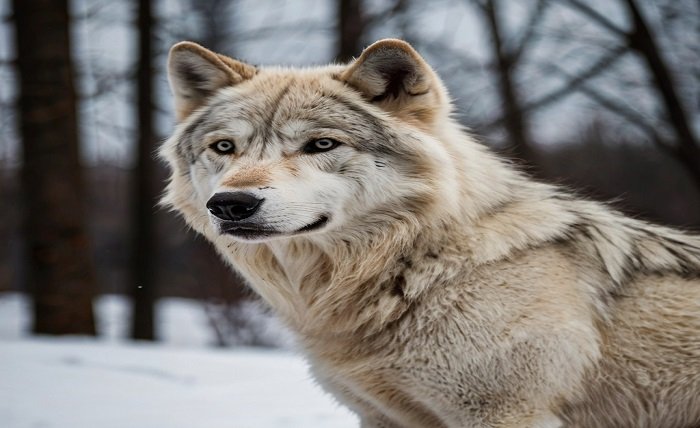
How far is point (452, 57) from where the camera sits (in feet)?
36.7

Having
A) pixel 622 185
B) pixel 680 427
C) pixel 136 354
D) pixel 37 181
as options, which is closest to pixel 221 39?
pixel 37 181

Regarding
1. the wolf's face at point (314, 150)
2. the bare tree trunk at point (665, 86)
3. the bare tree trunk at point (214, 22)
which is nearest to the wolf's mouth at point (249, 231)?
the wolf's face at point (314, 150)

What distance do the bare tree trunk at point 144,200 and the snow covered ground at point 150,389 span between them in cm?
291

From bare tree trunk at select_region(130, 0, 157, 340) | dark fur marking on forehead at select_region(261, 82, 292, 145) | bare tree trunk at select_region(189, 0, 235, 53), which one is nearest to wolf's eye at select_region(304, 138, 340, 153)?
dark fur marking on forehead at select_region(261, 82, 292, 145)

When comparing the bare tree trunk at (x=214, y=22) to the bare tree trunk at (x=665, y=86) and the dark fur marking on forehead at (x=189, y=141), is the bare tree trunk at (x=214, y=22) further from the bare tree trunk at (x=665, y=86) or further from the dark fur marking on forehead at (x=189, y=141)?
the dark fur marking on forehead at (x=189, y=141)

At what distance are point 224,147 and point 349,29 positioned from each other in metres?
6.78

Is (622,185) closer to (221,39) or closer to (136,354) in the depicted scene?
(221,39)

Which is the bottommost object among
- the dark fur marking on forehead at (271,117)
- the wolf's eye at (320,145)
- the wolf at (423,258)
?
the wolf at (423,258)

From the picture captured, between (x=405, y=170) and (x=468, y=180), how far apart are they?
0.99 ft

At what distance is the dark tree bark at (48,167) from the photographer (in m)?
7.95

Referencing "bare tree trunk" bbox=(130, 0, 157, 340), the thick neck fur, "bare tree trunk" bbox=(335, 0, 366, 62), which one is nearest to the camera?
the thick neck fur

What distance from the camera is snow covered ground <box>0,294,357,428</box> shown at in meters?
4.42

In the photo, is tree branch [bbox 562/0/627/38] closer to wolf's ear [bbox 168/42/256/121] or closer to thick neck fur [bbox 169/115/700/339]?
thick neck fur [bbox 169/115/700/339]

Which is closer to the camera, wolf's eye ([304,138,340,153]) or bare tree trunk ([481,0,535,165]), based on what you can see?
wolf's eye ([304,138,340,153])
